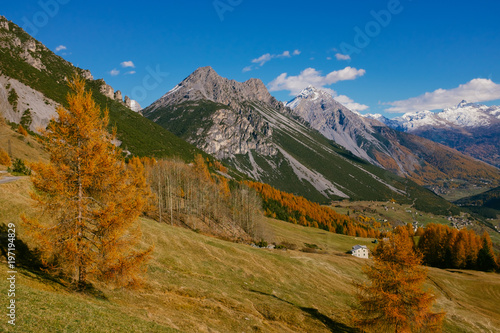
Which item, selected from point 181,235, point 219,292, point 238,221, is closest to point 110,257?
point 219,292

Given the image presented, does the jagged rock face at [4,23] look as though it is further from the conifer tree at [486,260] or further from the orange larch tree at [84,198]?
the conifer tree at [486,260]

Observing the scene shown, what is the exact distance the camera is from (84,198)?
18578 mm

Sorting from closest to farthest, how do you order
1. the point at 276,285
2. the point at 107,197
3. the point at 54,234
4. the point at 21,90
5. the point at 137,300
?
1. the point at 54,234
2. the point at 107,197
3. the point at 137,300
4. the point at 276,285
5. the point at 21,90

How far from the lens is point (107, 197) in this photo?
19.1 metres

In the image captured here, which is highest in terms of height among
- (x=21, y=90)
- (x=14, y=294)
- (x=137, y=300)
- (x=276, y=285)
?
(x=21, y=90)

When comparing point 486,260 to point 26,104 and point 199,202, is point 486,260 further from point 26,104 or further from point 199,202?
point 26,104

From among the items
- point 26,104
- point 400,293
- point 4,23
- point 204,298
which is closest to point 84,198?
point 204,298

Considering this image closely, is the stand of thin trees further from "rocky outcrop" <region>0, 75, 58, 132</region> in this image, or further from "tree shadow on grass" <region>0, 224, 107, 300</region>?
"rocky outcrop" <region>0, 75, 58, 132</region>

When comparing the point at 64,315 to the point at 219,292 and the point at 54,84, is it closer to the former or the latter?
the point at 219,292

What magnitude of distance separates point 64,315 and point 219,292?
19.5m

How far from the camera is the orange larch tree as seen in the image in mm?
17453

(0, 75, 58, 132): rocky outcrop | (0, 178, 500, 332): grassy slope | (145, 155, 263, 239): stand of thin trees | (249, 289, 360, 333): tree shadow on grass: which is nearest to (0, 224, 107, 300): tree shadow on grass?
(0, 178, 500, 332): grassy slope

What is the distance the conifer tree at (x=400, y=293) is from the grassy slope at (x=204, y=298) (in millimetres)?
7683

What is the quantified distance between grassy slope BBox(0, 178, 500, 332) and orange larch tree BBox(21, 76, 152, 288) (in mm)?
2491
